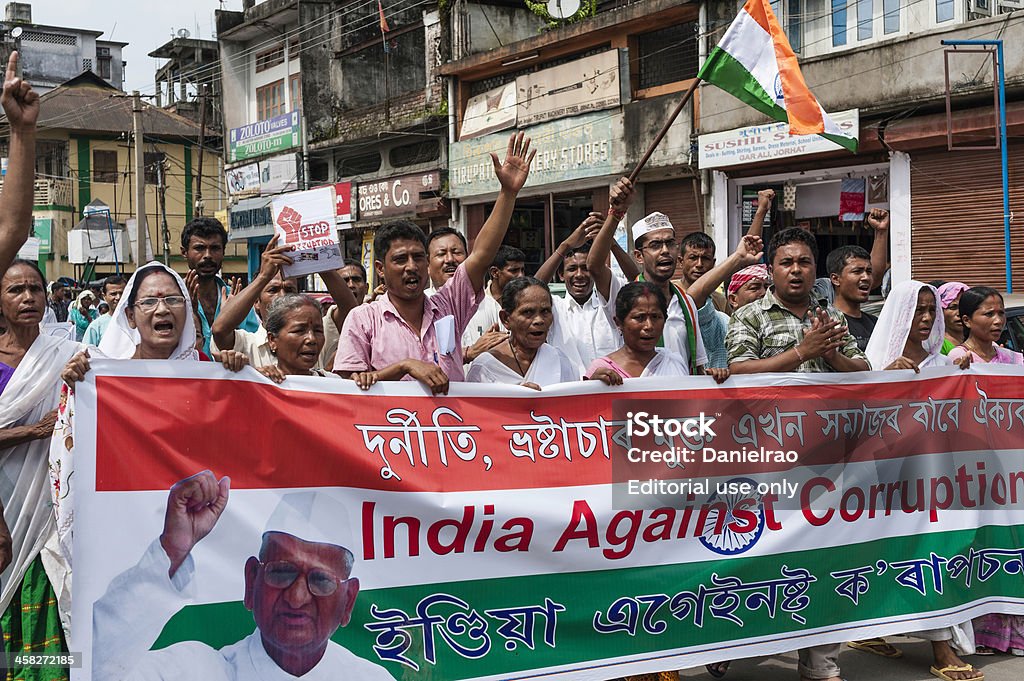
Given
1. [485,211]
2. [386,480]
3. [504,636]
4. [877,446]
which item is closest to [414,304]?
[386,480]

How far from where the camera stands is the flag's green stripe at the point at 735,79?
18.4 feet

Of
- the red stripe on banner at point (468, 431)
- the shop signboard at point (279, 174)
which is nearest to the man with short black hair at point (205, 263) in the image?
the red stripe on banner at point (468, 431)

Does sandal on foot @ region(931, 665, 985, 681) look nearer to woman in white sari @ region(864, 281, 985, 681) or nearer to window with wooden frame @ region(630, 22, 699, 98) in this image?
woman in white sari @ region(864, 281, 985, 681)

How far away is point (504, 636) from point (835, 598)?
1.53 metres

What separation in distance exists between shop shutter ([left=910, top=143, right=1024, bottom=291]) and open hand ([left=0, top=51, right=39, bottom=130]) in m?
11.8

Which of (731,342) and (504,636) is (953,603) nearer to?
(731,342)

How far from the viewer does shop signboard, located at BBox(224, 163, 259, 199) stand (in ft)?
91.5

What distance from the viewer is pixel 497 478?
3902mm

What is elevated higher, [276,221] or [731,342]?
[276,221]

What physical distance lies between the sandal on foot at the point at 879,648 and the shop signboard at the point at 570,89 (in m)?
13.1

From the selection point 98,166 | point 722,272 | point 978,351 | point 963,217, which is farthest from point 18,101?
point 98,166

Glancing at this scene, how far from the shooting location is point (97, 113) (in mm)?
39156

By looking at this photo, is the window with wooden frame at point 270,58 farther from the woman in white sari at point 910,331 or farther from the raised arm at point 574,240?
the woman in white sari at point 910,331

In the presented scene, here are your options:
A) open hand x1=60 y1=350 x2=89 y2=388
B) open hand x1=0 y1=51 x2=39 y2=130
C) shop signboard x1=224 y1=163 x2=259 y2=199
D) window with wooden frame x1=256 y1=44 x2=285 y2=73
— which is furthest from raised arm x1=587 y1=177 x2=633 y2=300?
window with wooden frame x1=256 y1=44 x2=285 y2=73
